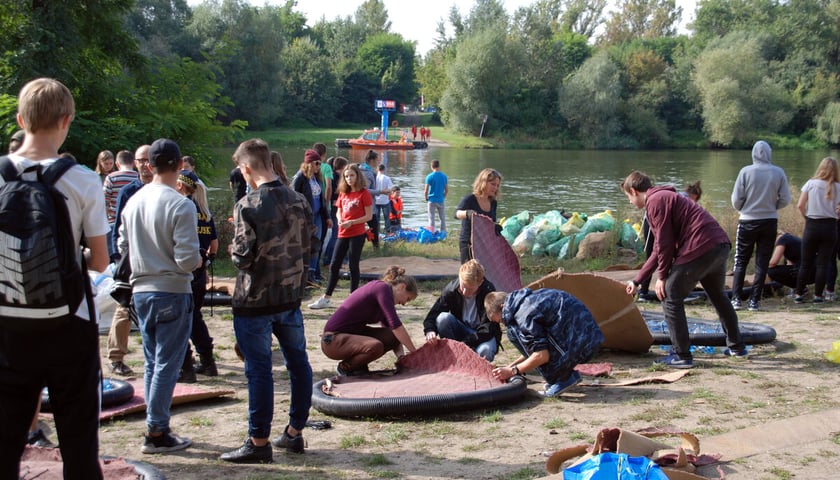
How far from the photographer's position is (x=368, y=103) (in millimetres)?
86062

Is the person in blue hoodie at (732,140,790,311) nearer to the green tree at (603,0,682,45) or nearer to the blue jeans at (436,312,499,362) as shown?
the blue jeans at (436,312,499,362)

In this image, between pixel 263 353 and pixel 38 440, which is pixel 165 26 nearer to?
pixel 38 440

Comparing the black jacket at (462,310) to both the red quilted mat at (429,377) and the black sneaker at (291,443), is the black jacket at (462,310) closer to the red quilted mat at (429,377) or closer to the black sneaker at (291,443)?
the red quilted mat at (429,377)

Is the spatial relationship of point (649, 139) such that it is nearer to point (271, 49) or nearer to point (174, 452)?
point (271, 49)

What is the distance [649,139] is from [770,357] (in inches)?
2286

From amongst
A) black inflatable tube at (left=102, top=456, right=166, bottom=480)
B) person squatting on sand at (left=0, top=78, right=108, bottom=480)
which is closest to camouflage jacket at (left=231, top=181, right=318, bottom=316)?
black inflatable tube at (left=102, top=456, right=166, bottom=480)

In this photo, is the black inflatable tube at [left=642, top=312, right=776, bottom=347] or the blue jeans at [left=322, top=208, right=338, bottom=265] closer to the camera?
the black inflatable tube at [left=642, top=312, right=776, bottom=347]

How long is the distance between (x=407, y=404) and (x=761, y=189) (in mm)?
5290

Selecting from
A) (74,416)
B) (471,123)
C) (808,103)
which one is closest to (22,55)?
(74,416)

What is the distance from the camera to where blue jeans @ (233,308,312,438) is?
440 centimetres

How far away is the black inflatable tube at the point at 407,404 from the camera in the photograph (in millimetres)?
5414

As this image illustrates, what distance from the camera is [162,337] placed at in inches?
181

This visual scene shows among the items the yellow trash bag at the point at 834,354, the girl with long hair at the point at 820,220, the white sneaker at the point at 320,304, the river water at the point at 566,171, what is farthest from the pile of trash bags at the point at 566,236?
the yellow trash bag at the point at 834,354

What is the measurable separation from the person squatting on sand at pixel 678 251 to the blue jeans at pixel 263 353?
3147mm
